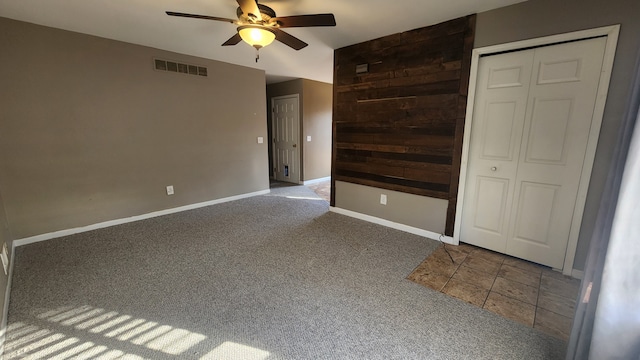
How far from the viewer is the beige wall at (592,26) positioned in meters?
1.91

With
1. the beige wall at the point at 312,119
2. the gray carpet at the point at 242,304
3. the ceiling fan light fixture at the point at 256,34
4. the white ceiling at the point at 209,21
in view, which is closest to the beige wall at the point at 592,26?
the white ceiling at the point at 209,21

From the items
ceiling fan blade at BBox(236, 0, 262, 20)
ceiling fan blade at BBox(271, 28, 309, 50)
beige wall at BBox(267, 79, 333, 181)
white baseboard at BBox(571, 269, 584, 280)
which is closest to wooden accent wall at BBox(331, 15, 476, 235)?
white baseboard at BBox(571, 269, 584, 280)

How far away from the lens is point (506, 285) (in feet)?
7.02

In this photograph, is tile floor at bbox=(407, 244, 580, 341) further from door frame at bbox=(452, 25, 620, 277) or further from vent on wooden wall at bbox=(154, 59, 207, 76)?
vent on wooden wall at bbox=(154, 59, 207, 76)

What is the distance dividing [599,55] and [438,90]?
1.19m

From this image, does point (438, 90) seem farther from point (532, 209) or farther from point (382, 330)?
point (382, 330)

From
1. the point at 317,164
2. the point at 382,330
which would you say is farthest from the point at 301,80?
the point at 382,330

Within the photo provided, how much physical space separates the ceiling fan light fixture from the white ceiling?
0.34 metres

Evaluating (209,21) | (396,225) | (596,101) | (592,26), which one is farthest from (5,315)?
(592,26)

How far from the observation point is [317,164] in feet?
20.1

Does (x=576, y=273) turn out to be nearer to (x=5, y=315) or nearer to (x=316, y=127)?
(x=5, y=315)

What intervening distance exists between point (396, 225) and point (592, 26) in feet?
8.16

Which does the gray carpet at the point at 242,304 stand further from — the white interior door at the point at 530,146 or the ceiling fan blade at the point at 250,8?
the ceiling fan blade at the point at 250,8

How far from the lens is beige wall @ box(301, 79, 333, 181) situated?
563 cm
